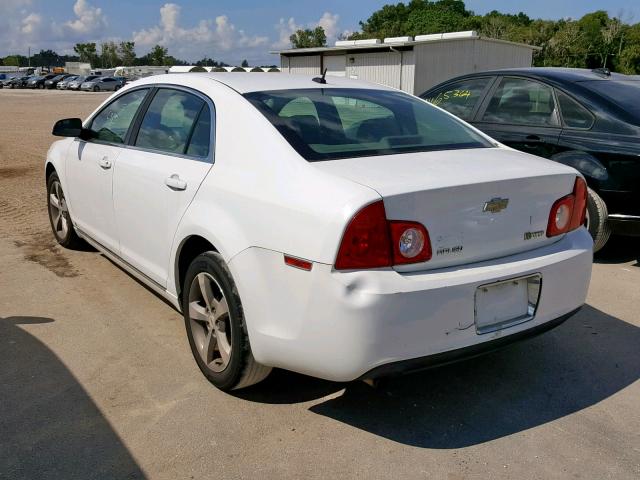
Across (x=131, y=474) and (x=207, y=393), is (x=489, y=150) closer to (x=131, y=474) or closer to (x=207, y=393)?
(x=207, y=393)

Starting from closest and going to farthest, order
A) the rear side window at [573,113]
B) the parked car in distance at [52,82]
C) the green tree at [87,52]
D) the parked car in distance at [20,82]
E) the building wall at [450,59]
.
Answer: the rear side window at [573,113] < the building wall at [450,59] < the parked car in distance at [52,82] < the parked car in distance at [20,82] < the green tree at [87,52]

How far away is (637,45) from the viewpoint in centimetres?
5834

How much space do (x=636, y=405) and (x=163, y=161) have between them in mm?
2860

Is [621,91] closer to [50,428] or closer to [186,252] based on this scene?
[186,252]

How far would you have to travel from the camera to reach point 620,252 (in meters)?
5.99

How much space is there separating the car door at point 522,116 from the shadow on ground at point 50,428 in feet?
14.2

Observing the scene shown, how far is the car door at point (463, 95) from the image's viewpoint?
21.3 feet

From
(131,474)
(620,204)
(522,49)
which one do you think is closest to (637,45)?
(522,49)

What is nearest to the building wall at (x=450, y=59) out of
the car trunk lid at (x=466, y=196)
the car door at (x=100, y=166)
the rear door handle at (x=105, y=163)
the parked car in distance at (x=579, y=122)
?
the parked car in distance at (x=579, y=122)

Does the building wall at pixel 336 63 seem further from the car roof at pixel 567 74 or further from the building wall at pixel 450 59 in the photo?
the car roof at pixel 567 74

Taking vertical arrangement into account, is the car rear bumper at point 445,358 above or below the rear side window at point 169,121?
below

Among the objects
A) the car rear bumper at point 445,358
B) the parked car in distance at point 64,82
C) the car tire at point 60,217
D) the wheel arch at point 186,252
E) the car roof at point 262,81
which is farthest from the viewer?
the parked car in distance at point 64,82

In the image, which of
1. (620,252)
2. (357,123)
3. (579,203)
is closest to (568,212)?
(579,203)

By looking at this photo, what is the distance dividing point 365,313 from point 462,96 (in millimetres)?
4774
